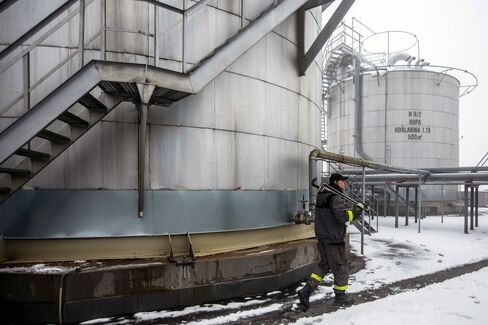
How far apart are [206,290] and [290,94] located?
4.50 m

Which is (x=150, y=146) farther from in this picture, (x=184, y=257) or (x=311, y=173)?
(x=311, y=173)

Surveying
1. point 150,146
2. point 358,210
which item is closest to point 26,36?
point 150,146

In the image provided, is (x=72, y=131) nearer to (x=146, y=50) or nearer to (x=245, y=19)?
(x=146, y=50)

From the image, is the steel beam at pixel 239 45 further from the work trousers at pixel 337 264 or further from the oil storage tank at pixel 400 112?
the oil storage tank at pixel 400 112

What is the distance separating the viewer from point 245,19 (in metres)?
7.14

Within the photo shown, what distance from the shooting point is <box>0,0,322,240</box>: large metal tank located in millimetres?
5680

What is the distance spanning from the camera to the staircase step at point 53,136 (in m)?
4.91

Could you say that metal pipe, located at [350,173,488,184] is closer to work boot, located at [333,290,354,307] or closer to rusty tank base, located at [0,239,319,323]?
rusty tank base, located at [0,239,319,323]

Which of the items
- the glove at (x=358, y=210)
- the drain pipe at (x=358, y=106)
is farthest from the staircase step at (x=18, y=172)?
the drain pipe at (x=358, y=106)

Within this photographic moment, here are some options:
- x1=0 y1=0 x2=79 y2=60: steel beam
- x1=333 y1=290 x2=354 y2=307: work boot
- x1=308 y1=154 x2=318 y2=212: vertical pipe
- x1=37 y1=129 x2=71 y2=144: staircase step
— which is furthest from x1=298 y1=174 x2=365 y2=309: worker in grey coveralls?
x1=0 y1=0 x2=79 y2=60: steel beam

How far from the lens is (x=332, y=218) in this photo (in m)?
5.36

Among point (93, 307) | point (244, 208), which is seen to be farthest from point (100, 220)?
point (244, 208)

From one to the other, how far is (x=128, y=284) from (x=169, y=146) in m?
2.27

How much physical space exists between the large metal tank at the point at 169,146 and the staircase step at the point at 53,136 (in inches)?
14.7
